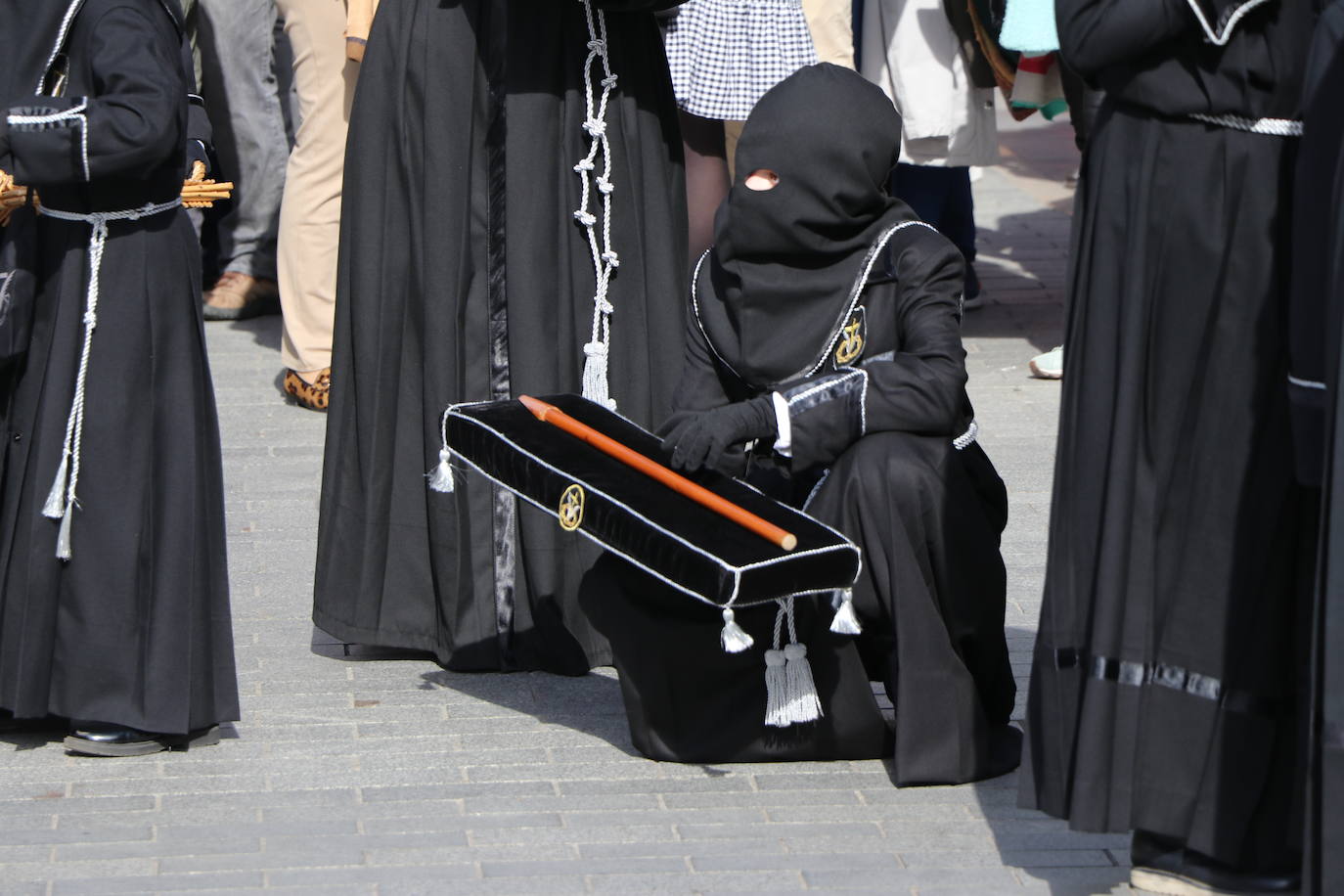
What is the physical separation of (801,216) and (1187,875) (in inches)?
57.9

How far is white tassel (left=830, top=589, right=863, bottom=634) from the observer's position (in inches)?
161

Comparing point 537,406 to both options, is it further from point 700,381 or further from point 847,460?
point 847,460

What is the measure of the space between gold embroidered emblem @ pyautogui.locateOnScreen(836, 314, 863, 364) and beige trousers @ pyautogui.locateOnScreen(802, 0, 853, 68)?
3067 mm

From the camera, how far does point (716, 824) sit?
163 inches

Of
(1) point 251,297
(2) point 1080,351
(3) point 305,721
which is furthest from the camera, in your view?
(1) point 251,297

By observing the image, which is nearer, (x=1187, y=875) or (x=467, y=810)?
(x=1187, y=875)

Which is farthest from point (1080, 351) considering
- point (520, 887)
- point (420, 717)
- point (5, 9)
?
point (5, 9)

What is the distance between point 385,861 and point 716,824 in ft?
2.11

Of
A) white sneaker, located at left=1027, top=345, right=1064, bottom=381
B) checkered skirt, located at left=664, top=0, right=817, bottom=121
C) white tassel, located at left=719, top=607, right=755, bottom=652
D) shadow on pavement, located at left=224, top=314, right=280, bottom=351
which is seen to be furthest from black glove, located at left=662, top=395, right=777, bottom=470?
shadow on pavement, located at left=224, top=314, right=280, bottom=351

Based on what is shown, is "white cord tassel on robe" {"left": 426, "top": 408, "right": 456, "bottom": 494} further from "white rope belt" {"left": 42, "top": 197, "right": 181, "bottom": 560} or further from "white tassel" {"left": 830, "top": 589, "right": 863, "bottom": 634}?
"white tassel" {"left": 830, "top": 589, "right": 863, "bottom": 634}

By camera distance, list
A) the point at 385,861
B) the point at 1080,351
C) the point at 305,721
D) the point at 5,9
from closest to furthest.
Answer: the point at 1080,351 < the point at 385,861 < the point at 5,9 < the point at 305,721

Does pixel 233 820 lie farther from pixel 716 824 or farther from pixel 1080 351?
pixel 1080 351

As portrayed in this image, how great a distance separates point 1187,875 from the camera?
3732mm

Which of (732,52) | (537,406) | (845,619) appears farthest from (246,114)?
(845,619)
